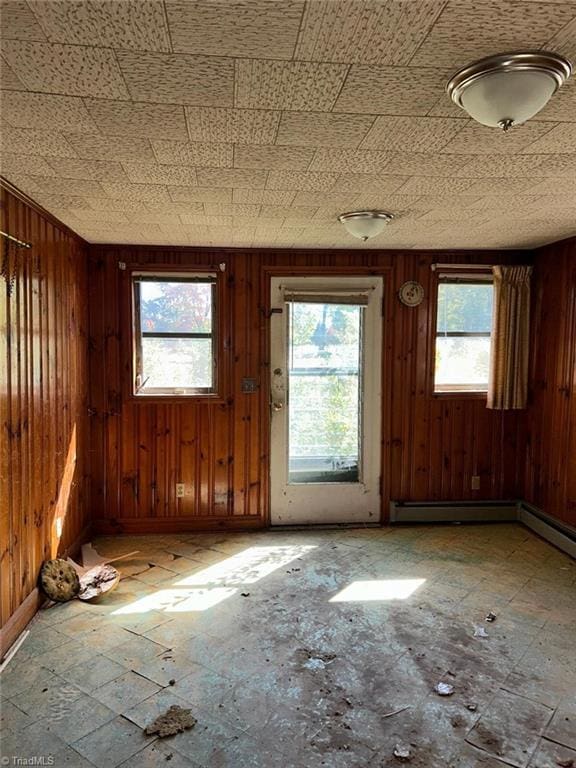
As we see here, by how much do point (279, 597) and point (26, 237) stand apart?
251 centimetres

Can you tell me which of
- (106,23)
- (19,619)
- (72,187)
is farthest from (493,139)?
(19,619)

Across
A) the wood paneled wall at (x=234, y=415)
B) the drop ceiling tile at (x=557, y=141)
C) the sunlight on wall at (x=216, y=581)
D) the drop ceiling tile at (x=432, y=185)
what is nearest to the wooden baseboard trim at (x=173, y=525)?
the wood paneled wall at (x=234, y=415)

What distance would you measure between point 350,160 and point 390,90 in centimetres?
59

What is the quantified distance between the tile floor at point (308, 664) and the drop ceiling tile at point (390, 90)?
2283mm

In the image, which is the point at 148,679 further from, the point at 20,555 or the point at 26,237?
the point at 26,237

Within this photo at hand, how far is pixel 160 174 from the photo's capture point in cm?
230

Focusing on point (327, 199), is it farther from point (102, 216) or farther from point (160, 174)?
point (102, 216)

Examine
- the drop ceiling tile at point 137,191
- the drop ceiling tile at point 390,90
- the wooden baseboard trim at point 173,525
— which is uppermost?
the drop ceiling tile at point 137,191

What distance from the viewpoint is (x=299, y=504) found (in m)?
4.20

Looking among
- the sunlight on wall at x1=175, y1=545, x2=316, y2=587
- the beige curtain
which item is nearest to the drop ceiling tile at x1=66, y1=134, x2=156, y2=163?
the sunlight on wall at x1=175, y1=545, x2=316, y2=587

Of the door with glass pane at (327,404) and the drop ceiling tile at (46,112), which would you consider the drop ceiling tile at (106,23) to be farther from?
the door with glass pane at (327,404)

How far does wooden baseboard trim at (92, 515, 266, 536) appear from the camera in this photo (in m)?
4.04

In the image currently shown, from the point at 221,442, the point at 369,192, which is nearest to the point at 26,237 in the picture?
the point at 369,192

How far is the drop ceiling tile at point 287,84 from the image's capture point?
55.2 inches
